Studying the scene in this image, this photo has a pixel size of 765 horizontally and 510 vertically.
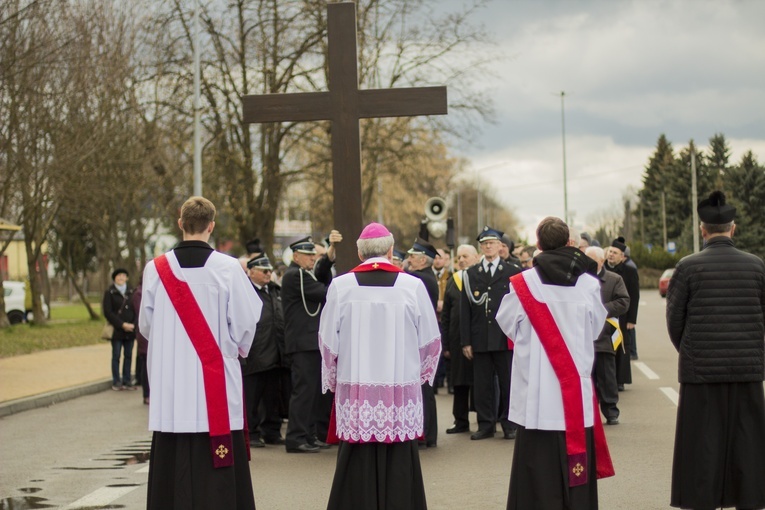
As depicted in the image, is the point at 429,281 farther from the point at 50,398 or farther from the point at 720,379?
the point at 50,398

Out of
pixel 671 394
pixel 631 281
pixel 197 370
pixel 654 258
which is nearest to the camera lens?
pixel 197 370

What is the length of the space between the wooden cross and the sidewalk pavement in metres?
7.01

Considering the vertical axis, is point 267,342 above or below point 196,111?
below

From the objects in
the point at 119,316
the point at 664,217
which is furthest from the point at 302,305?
the point at 664,217

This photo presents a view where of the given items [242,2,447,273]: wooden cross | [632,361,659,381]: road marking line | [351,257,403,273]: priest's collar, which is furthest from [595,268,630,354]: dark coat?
[351,257,403,273]: priest's collar

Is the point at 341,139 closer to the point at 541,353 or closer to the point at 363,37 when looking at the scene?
the point at 541,353

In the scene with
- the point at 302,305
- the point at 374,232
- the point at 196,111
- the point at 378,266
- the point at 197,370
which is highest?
the point at 196,111

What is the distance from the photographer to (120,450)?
11461mm

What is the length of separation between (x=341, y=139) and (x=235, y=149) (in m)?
21.9

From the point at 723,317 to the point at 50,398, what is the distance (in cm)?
1168

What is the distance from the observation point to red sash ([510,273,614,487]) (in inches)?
264

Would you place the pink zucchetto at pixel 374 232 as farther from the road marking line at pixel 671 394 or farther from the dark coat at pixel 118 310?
the dark coat at pixel 118 310

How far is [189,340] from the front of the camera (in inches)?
256

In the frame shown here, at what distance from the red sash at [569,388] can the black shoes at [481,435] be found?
182 inches
